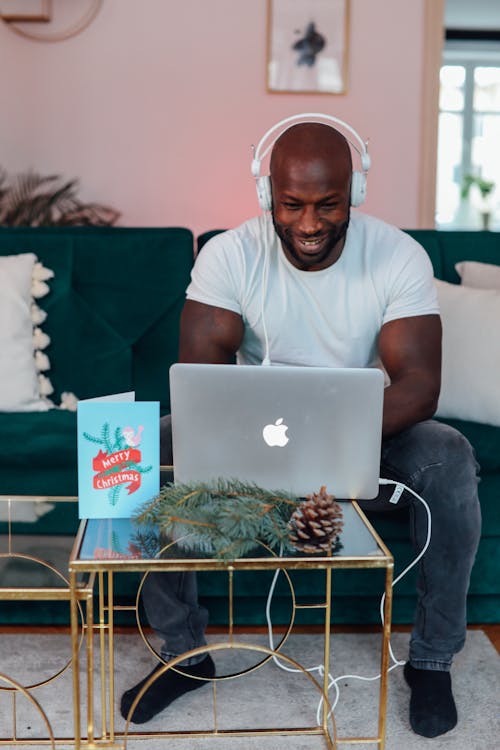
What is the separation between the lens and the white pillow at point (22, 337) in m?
2.09

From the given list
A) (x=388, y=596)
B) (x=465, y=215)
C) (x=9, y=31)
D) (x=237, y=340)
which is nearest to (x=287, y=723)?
(x=388, y=596)

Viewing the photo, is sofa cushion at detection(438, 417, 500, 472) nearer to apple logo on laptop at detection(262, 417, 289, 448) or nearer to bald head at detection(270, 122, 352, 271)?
bald head at detection(270, 122, 352, 271)

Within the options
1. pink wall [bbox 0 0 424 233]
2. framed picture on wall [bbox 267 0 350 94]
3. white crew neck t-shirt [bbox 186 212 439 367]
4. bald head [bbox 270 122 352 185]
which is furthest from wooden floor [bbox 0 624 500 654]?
framed picture on wall [bbox 267 0 350 94]

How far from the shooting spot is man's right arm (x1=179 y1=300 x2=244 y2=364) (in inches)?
69.7

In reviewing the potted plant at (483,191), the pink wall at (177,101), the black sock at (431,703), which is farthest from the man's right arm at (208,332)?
the potted plant at (483,191)

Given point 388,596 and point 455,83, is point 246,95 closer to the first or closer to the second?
point 388,596

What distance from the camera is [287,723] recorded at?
1.53 metres

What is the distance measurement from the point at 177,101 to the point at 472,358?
1875 millimetres

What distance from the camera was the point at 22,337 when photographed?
2121 mm

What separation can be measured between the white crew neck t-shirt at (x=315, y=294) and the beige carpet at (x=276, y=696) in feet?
1.93

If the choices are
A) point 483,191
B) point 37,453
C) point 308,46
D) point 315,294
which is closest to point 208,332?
point 315,294

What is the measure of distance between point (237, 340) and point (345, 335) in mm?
218

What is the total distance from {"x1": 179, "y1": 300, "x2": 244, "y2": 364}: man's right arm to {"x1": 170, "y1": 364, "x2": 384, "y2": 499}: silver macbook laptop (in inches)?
18.6

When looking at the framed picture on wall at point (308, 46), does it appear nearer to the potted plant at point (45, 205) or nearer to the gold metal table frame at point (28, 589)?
the potted plant at point (45, 205)
